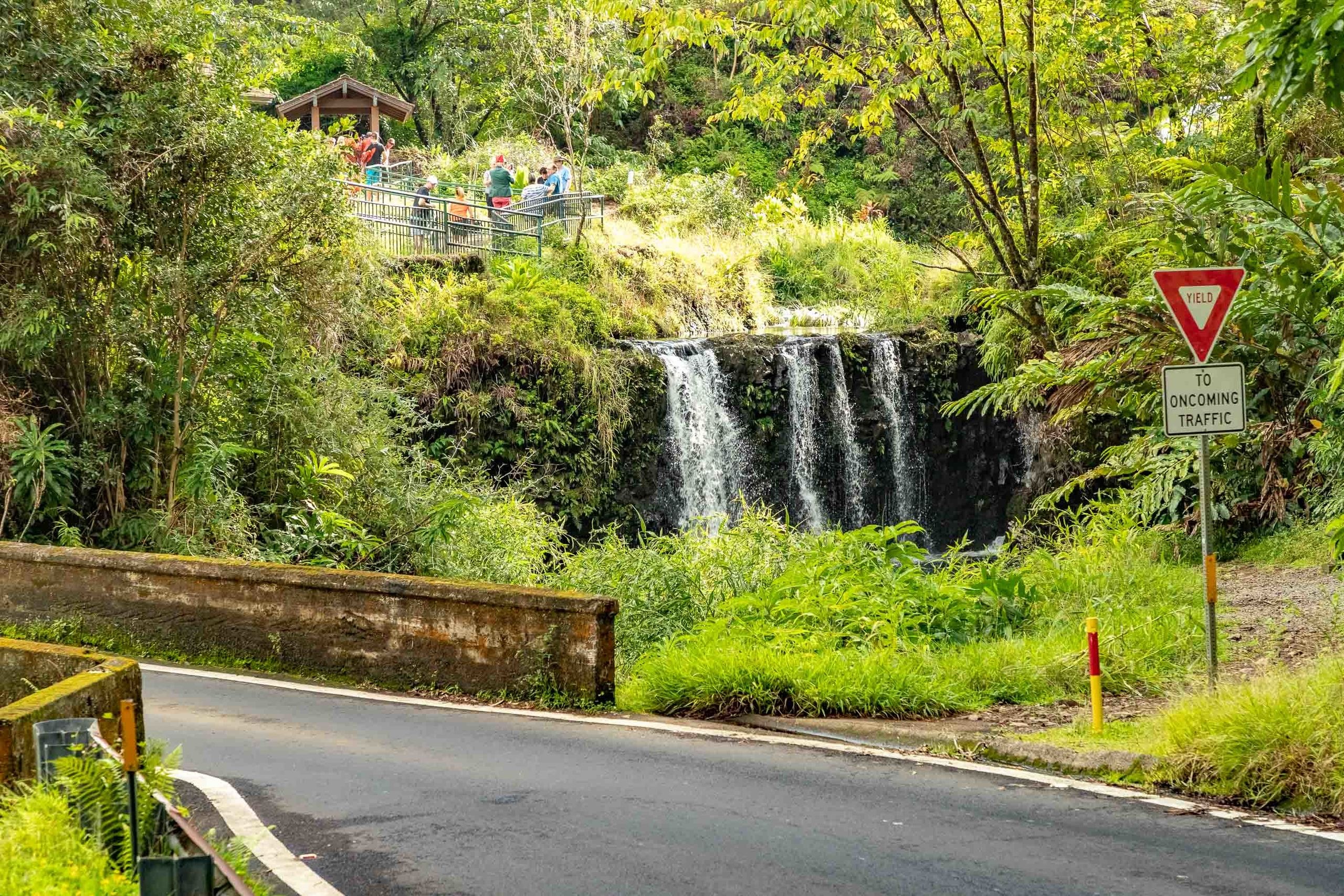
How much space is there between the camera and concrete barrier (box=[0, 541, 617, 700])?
32.4 feet

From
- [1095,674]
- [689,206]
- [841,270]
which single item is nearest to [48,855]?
[1095,674]

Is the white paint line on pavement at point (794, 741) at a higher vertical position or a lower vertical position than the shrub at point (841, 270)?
lower

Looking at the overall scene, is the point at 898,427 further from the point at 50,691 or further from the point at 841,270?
the point at 50,691

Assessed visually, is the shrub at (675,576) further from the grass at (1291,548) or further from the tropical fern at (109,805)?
the tropical fern at (109,805)

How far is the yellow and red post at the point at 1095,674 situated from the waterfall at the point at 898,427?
1625 centimetres

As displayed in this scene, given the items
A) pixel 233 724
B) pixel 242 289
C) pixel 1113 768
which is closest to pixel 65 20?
pixel 242 289

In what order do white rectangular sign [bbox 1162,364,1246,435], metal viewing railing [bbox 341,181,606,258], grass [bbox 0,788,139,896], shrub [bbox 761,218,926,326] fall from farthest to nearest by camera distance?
shrub [bbox 761,218,926,326]
metal viewing railing [bbox 341,181,606,258]
white rectangular sign [bbox 1162,364,1246,435]
grass [bbox 0,788,139,896]

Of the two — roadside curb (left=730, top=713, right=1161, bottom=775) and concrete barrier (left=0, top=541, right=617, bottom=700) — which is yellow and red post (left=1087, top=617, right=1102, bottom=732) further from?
concrete barrier (left=0, top=541, right=617, bottom=700)

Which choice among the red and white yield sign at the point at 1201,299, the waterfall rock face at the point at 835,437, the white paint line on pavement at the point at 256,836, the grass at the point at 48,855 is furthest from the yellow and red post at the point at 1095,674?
the waterfall rock face at the point at 835,437

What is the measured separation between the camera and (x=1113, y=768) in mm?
7703

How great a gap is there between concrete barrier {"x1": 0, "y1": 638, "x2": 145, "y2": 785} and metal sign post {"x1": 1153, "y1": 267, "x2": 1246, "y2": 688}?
629 centimetres

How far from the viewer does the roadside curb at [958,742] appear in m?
7.74

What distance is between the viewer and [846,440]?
2433 cm

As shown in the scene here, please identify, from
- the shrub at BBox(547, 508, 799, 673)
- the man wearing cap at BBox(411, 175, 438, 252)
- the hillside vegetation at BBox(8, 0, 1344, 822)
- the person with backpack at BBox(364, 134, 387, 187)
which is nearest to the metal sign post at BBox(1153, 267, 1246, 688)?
the hillside vegetation at BBox(8, 0, 1344, 822)
